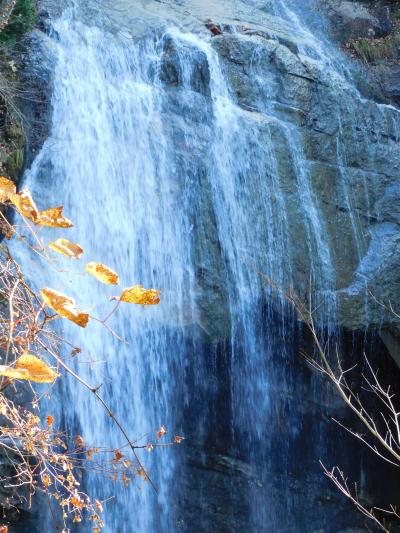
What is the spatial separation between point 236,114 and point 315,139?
1.19 metres

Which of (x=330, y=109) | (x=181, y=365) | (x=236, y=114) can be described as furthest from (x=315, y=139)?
(x=181, y=365)

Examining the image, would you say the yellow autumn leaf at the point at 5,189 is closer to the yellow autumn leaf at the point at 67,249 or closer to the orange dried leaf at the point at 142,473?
the yellow autumn leaf at the point at 67,249

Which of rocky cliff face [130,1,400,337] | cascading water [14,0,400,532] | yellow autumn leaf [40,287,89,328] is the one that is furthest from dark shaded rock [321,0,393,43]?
yellow autumn leaf [40,287,89,328]

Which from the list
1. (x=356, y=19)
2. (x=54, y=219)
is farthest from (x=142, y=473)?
(x=356, y=19)

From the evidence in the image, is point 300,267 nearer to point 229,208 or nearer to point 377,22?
point 229,208

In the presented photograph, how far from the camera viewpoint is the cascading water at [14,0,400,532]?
786cm

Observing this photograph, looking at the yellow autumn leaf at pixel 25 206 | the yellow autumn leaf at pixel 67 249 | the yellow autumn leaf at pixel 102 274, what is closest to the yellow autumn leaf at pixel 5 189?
the yellow autumn leaf at pixel 25 206

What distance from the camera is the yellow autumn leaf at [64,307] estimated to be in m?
1.88

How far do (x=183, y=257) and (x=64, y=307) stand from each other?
6.31 meters

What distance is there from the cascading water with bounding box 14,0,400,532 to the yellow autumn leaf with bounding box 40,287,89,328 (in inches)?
219

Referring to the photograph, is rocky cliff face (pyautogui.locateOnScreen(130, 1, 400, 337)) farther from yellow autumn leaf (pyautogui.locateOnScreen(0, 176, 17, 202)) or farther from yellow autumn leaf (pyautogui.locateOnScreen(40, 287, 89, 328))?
yellow autumn leaf (pyautogui.locateOnScreen(40, 287, 89, 328))

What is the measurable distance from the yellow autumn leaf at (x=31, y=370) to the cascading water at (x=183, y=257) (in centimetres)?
553

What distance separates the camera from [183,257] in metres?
8.20

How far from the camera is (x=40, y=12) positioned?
29.8ft
